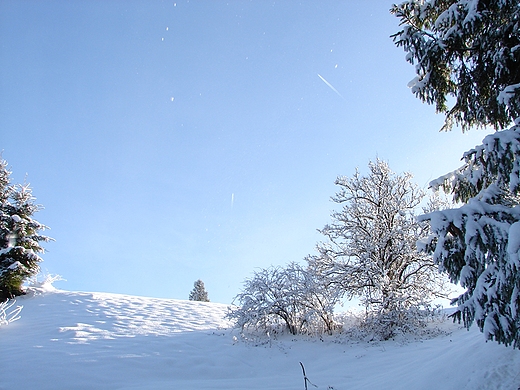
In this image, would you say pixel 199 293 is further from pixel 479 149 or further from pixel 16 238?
pixel 479 149

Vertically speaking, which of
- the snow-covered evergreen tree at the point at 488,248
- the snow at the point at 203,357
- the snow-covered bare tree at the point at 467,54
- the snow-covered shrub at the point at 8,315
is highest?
the snow-covered bare tree at the point at 467,54

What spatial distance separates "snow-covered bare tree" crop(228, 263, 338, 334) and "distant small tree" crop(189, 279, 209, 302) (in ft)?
64.9

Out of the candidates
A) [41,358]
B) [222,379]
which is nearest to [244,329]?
[222,379]

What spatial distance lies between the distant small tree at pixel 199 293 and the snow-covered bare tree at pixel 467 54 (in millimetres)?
27976

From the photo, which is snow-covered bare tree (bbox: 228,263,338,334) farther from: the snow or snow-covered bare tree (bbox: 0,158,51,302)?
snow-covered bare tree (bbox: 0,158,51,302)

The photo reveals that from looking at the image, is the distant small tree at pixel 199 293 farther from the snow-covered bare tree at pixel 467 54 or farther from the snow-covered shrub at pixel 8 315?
the snow-covered bare tree at pixel 467 54

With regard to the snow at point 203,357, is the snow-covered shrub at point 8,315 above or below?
above

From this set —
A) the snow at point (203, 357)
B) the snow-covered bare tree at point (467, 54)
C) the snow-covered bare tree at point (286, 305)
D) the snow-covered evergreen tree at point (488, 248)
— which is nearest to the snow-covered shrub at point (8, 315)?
the snow at point (203, 357)

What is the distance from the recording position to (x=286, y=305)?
1127 centimetres

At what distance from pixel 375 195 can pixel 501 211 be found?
1094 cm

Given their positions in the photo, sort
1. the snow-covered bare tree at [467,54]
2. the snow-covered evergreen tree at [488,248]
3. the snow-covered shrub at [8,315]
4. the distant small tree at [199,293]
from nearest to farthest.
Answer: the snow-covered evergreen tree at [488,248], the snow-covered bare tree at [467,54], the snow-covered shrub at [8,315], the distant small tree at [199,293]

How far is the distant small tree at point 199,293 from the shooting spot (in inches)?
1185

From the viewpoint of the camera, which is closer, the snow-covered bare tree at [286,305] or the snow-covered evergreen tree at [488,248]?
the snow-covered evergreen tree at [488,248]

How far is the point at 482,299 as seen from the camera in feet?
12.7
